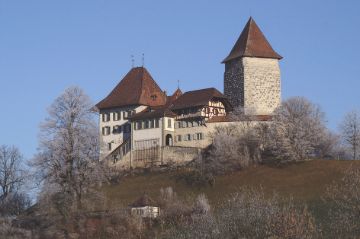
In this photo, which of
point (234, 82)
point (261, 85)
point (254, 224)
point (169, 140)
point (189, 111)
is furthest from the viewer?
point (234, 82)

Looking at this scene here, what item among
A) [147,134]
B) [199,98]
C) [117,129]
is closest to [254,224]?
[199,98]

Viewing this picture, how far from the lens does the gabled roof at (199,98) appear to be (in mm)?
80438

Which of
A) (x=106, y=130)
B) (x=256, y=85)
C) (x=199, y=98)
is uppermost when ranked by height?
(x=256, y=85)

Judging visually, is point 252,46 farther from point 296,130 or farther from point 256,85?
point 296,130

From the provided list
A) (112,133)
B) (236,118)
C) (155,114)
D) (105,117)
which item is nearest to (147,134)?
(155,114)

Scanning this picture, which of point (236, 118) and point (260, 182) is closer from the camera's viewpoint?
point (260, 182)

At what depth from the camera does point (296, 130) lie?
76438mm

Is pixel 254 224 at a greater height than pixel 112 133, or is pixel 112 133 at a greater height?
pixel 112 133

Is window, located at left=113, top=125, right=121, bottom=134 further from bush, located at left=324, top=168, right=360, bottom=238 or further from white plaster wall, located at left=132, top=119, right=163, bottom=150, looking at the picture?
bush, located at left=324, top=168, right=360, bottom=238

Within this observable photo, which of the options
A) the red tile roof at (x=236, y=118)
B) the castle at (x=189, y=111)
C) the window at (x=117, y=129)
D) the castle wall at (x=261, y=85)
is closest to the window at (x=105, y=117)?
A: the castle at (x=189, y=111)

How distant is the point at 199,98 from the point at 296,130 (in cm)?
1010

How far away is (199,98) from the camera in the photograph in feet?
267

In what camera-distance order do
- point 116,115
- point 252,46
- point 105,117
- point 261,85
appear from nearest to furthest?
1. point 261,85
2. point 252,46
3. point 116,115
4. point 105,117

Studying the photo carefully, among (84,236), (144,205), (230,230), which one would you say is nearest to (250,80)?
(144,205)
